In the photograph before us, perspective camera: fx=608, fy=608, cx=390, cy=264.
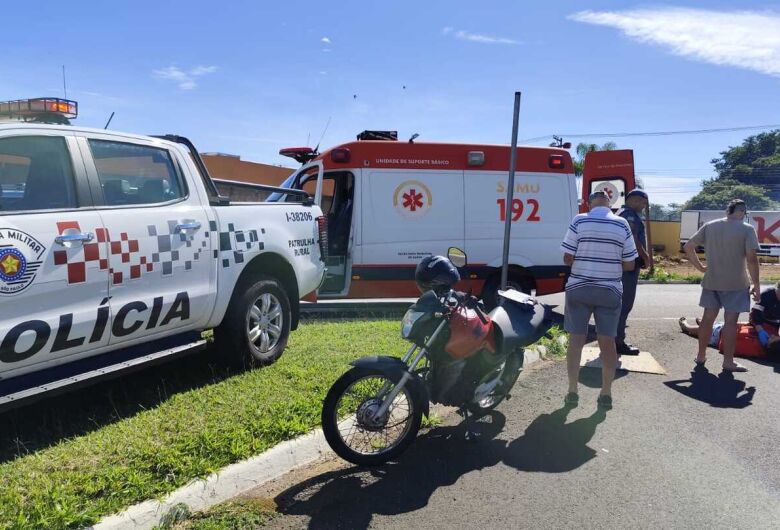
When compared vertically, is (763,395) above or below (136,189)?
below

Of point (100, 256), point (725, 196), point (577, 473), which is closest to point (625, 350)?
point (577, 473)

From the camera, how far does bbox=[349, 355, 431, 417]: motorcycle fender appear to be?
3.92m

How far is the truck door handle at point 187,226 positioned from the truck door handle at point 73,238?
745 millimetres

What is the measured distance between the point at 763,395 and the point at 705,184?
8956cm

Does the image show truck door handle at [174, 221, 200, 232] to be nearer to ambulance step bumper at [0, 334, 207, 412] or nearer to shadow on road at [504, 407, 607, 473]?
ambulance step bumper at [0, 334, 207, 412]

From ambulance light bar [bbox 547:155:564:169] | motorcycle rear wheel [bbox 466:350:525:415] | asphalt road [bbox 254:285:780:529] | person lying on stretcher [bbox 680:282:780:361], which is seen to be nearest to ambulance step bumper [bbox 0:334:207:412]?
asphalt road [bbox 254:285:780:529]

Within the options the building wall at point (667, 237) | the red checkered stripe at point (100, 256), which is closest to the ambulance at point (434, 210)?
the red checkered stripe at point (100, 256)

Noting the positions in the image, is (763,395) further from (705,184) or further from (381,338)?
(705,184)

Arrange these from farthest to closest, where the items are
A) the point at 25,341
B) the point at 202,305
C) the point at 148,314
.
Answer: the point at 202,305 < the point at 148,314 < the point at 25,341

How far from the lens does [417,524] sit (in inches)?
130

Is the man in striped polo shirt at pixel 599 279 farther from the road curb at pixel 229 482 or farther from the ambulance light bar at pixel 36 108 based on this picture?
the ambulance light bar at pixel 36 108

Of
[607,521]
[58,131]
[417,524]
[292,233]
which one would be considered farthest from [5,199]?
[607,521]

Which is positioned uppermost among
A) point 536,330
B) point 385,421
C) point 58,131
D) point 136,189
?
point 58,131

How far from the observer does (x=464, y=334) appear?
163 inches
